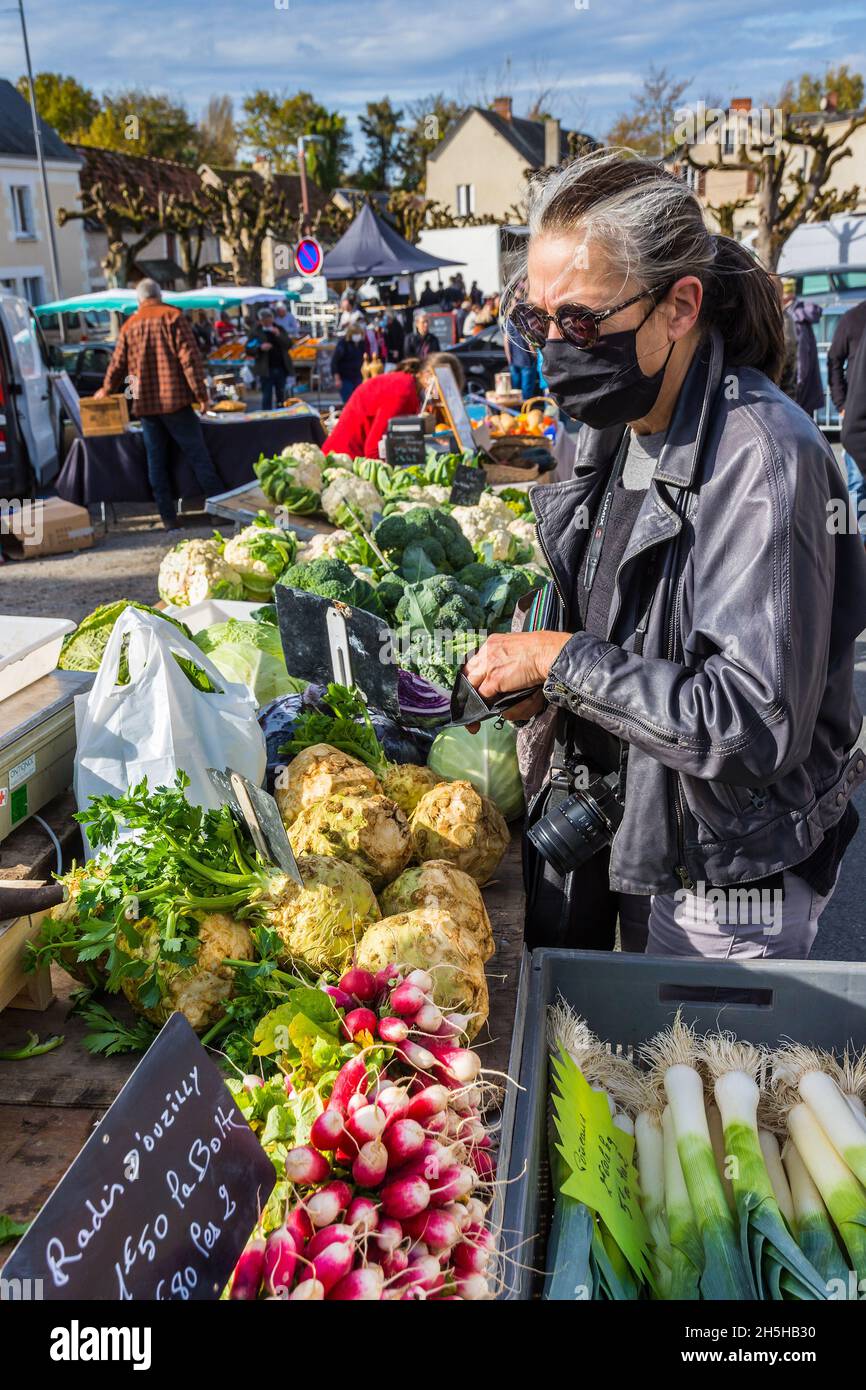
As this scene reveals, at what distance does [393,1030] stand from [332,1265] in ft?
1.21

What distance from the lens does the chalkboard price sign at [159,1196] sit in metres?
1.18

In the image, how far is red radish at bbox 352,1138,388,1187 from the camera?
140cm

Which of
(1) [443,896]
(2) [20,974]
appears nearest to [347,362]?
(1) [443,896]

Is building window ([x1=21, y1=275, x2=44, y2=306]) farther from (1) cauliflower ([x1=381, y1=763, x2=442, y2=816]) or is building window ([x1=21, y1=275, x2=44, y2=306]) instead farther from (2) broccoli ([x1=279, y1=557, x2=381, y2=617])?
(1) cauliflower ([x1=381, y1=763, x2=442, y2=816])

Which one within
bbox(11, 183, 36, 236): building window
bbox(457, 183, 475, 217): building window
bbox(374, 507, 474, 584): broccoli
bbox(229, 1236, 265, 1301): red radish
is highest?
bbox(457, 183, 475, 217): building window

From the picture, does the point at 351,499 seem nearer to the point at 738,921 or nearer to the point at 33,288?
the point at 738,921

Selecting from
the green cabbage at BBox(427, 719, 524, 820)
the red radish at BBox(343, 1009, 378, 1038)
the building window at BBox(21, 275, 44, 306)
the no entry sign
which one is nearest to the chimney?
the building window at BBox(21, 275, 44, 306)

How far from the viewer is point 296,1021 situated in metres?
1.63

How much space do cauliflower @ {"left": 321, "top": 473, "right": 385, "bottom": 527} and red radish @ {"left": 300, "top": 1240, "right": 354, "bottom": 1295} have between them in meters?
4.63

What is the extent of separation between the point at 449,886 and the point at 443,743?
932 mm

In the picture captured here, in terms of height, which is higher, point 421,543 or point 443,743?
point 421,543
